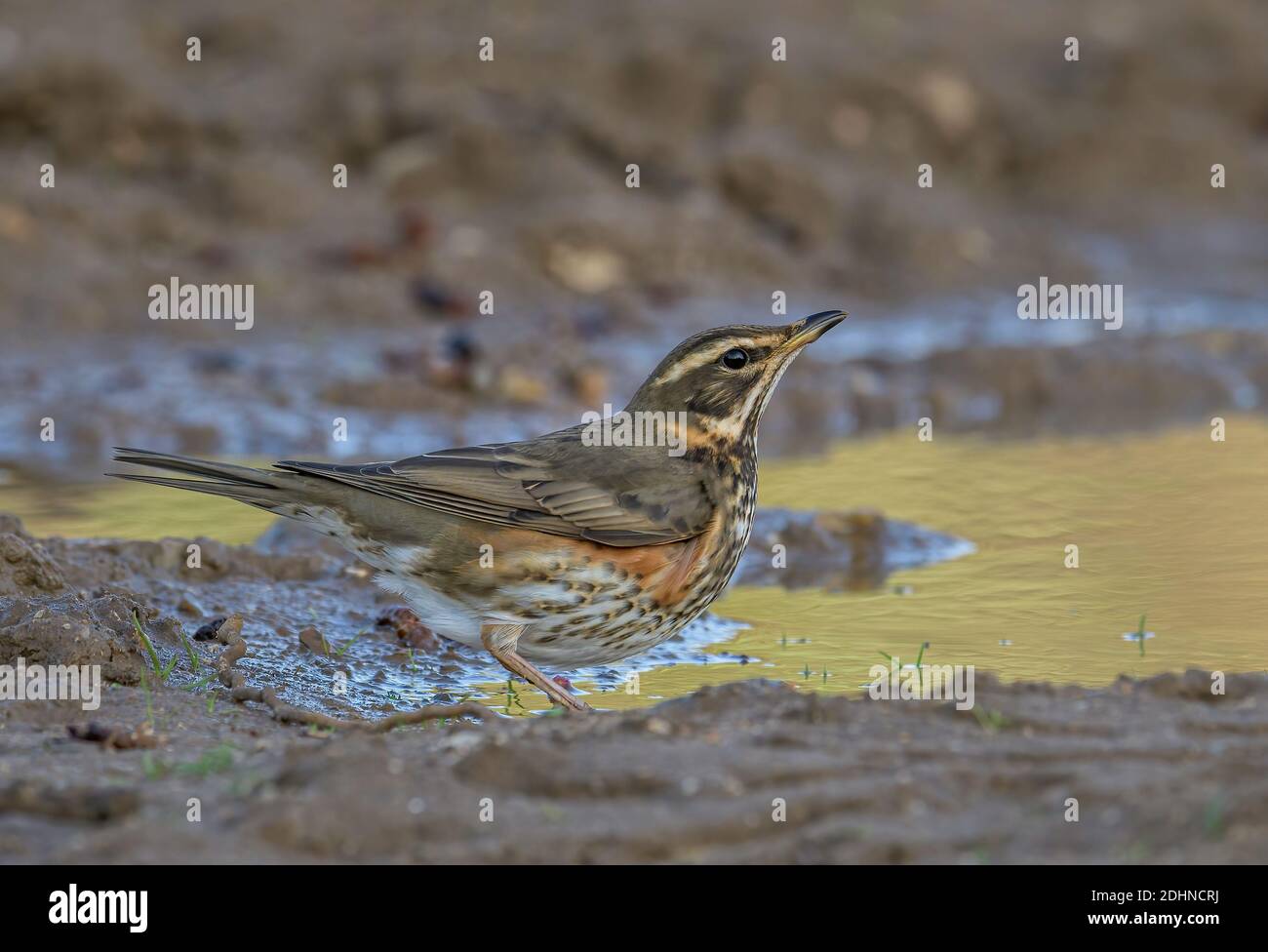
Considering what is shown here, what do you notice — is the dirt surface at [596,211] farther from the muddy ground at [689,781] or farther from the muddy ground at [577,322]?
the muddy ground at [689,781]

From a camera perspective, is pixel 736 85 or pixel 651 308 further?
pixel 736 85

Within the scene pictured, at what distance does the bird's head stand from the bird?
179mm

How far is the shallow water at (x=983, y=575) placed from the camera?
25.3 feet

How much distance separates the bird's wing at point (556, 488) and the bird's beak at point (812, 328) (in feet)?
2.54

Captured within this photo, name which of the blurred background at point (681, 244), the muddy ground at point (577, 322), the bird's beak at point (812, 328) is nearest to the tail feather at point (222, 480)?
the muddy ground at point (577, 322)

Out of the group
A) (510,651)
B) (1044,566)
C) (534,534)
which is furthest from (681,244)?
(510,651)

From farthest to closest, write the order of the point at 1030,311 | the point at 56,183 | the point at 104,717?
the point at 1030,311, the point at 56,183, the point at 104,717

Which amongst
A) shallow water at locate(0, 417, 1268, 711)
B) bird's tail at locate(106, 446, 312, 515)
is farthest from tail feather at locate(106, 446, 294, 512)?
shallow water at locate(0, 417, 1268, 711)

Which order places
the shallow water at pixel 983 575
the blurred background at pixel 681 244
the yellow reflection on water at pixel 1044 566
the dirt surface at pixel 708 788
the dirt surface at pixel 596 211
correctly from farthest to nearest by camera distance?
1. the dirt surface at pixel 596 211
2. the blurred background at pixel 681 244
3. the yellow reflection on water at pixel 1044 566
4. the shallow water at pixel 983 575
5. the dirt surface at pixel 708 788

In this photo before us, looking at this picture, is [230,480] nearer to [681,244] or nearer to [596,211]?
[596,211]

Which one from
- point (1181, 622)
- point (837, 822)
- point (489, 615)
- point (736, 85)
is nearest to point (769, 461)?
point (1181, 622)
